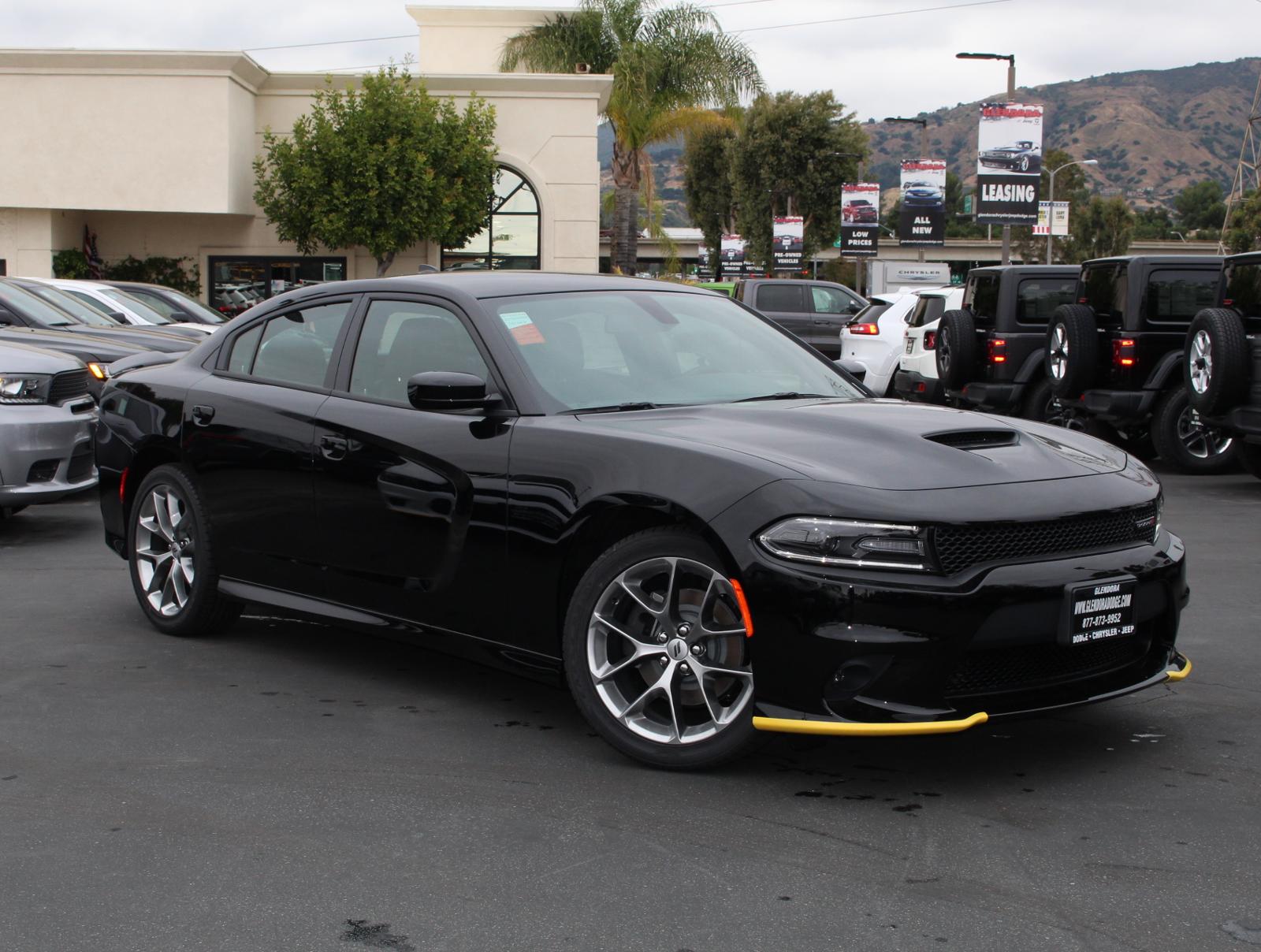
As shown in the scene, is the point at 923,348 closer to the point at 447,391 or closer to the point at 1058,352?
the point at 1058,352

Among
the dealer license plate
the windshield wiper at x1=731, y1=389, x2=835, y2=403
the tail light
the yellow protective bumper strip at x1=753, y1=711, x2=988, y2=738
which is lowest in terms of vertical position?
the yellow protective bumper strip at x1=753, y1=711, x2=988, y2=738

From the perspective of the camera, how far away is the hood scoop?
4.50 m

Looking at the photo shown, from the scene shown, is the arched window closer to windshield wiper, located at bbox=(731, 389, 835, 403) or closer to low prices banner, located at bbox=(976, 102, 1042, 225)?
low prices banner, located at bbox=(976, 102, 1042, 225)

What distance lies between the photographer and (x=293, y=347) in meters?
5.94

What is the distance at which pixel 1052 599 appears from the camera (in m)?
4.08

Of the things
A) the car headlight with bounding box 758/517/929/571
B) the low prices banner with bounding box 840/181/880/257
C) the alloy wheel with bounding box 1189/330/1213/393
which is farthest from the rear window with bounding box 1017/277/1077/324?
the low prices banner with bounding box 840/181/880/257

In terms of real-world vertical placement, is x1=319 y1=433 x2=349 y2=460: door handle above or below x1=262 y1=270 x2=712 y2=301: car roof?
below

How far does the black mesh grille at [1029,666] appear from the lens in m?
4.06

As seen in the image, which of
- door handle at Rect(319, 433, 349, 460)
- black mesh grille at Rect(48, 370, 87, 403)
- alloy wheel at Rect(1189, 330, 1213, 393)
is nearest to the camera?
door handle at Rect(319, 433, 349, 460)

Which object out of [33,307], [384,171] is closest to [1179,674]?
[33,307]

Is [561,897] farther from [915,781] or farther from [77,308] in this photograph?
[77,308]

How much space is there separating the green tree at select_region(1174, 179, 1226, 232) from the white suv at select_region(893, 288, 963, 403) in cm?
13333

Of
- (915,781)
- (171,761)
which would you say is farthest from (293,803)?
(915,781)

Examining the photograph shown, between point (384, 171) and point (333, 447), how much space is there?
29796 mm
